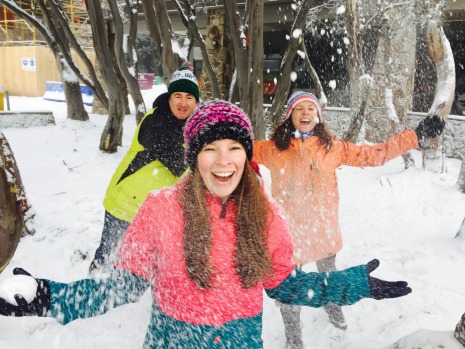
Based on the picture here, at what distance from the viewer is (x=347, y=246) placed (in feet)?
17.8

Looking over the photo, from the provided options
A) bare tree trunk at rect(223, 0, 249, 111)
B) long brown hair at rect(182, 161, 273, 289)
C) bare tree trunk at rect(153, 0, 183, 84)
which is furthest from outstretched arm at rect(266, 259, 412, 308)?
bare tree trunk at rect(153, 0, 183, 84)

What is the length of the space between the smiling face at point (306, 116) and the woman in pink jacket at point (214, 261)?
4.76 ft

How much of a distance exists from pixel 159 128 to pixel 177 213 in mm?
1484

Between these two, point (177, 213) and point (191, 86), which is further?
point (191, 86)

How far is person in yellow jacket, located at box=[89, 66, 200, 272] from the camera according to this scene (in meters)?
3.06

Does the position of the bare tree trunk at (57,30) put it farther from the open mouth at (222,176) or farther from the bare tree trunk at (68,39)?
the open mouth at (222,176)

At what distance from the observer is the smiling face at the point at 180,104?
3213 mm

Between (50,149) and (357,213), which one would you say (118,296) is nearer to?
(357,213)

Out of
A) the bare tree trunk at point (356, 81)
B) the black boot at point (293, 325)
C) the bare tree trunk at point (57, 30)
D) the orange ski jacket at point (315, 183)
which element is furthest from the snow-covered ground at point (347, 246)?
the bare tree trunk at point (57, 30)

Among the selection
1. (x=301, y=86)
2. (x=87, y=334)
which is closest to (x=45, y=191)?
(x=87, y=334)

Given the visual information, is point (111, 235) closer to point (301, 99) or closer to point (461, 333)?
point (301, 99)

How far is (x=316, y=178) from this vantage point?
3170 millimetres

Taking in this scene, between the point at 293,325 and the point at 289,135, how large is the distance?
1401mm

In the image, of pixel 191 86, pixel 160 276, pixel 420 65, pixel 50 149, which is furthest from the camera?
pixel 420 65
